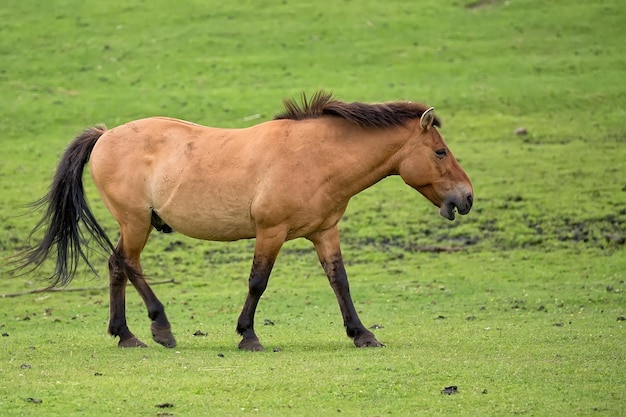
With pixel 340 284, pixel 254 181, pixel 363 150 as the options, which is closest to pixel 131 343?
pixel 254 181

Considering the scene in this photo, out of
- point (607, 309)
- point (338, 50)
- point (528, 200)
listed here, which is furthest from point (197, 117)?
point (607, 309)

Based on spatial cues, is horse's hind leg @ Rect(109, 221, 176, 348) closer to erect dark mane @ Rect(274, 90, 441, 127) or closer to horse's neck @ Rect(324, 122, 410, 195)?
erect dark mane @ Rect(274, 90, 441, 127)

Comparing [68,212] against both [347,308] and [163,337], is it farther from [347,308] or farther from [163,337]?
[347,308]

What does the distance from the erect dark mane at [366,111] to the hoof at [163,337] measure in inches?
101

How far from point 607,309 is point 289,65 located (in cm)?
1787

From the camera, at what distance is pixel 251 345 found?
416 inches

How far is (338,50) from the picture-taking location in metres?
31.7

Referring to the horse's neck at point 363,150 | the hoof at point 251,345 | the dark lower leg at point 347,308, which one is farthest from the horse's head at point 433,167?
the hoof at point 251,345

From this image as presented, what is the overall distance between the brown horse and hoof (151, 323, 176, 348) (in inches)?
0.5

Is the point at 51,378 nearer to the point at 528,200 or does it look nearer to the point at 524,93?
the point at 528,200

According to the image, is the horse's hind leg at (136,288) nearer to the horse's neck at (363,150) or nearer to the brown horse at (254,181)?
the brown horse at (254,181)

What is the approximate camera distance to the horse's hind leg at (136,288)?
10953mm

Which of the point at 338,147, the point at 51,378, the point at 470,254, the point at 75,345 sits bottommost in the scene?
the point at 470,254

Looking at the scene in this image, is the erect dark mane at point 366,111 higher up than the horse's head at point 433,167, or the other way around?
the erect dark mane at point 366,111
